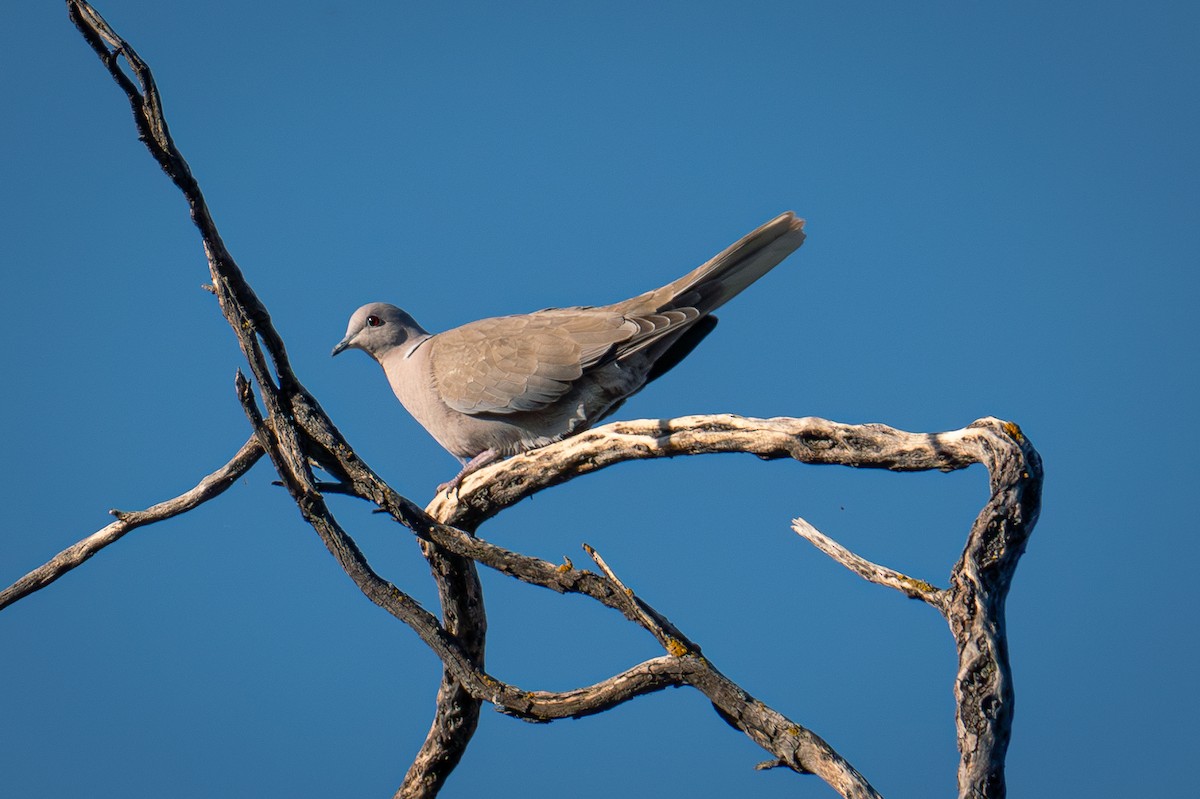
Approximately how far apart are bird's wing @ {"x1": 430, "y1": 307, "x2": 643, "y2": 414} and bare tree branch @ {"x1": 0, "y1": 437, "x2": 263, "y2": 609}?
3.21ft

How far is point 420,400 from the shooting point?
205 inches

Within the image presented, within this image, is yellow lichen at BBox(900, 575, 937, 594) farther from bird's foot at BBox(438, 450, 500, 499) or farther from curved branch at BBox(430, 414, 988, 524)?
bird's foot at BBox(438, 450, 500, 499)

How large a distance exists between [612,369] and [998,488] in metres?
1.92

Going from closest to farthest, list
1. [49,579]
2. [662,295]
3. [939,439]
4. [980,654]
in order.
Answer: [980,654]
[939,439]
[49,579]
[662,295]

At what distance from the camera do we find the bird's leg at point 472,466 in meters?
4.70

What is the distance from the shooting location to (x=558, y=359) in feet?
15.7

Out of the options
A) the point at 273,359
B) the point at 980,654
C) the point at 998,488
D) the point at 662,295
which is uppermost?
the point at 662,295

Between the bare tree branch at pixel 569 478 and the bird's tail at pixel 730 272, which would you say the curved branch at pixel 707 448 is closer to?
the bare tree branch at pixel 569 478

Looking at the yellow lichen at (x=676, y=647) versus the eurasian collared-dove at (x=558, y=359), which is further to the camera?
the eurasian collared-dove at (x=558, y=359)

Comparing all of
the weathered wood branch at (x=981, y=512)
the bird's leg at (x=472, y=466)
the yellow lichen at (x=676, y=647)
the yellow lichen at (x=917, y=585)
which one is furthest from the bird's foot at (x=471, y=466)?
the yellow lichen at (x=917, y=585)

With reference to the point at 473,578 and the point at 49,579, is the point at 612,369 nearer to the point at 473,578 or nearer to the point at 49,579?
the point at 473,578

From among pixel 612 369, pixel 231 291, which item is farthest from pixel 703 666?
pixel 231 291

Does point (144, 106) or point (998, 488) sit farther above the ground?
point (144, 106)

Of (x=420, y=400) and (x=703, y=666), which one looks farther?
(x=420, y=400)
